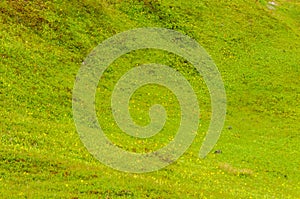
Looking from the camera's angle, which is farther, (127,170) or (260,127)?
(260,127)

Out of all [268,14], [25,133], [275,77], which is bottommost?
[25,133]

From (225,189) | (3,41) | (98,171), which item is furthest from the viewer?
(3,41)

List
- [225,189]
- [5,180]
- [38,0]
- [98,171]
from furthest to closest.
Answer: [38,0], [225,189], [98,171], [5,180]

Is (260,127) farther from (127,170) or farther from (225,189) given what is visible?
(127,170)

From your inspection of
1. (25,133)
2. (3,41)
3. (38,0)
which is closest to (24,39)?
(3,41)

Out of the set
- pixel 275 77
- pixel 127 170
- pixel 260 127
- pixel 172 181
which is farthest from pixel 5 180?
pixel 275 77

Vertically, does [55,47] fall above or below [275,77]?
below
